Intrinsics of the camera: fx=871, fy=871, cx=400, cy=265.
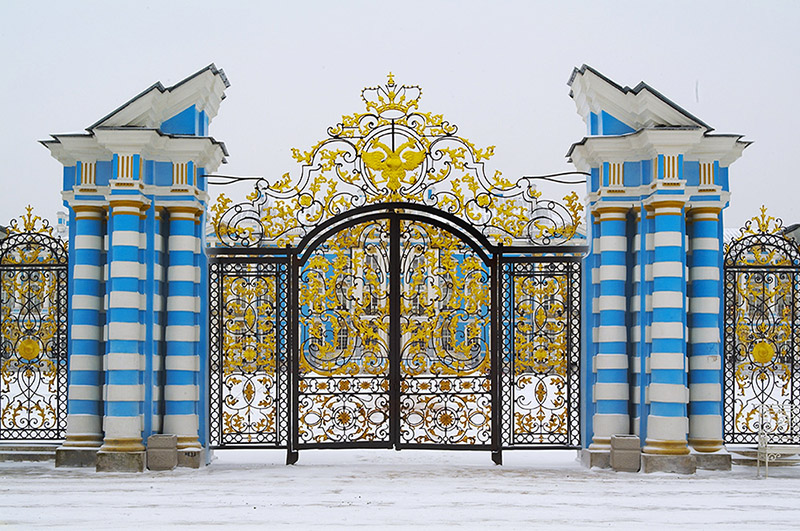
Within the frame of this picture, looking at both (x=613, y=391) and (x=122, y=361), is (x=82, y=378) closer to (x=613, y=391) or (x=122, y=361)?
(x=122, y=361)

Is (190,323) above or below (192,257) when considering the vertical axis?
below

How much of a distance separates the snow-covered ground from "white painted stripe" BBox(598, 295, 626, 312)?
1.76 m

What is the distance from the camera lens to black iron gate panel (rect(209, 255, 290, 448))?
31.6 feet

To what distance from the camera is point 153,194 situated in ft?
31.1

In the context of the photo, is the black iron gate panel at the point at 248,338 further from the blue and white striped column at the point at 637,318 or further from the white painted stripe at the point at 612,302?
the blue and white striped column at the point at 637,318

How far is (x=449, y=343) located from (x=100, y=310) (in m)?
3.85

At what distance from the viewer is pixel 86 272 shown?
31.1 ft

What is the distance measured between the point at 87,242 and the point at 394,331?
349cm

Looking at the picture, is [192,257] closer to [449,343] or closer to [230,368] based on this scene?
[230,368]

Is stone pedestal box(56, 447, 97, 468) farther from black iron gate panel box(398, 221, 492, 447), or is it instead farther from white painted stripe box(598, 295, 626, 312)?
white painted stripe box(598, 295, 626, 312)

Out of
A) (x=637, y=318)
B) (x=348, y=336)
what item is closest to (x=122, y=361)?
(x=348, y=336)

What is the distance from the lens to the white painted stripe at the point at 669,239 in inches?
358

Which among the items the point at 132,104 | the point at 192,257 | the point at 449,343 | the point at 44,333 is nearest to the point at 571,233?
the point at 449,343

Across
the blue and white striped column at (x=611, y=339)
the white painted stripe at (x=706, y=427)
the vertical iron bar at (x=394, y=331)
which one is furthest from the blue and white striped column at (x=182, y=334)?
the white painted stripe at (x=706, y=427)
